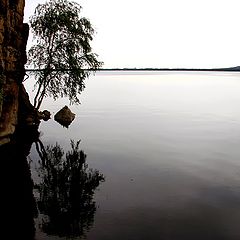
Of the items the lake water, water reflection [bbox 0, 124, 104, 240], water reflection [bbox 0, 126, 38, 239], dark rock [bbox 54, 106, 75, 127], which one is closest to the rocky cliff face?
water reflection [bbox 0, 126, 38, 239]

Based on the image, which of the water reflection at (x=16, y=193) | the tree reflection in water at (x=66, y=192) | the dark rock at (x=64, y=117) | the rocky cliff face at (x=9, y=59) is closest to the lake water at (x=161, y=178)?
the tree reflection in water at (x=66, y=192)

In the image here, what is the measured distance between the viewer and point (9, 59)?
35.9 m

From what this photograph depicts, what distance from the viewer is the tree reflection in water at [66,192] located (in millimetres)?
19191

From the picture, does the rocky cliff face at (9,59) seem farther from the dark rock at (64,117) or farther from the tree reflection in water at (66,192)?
the dark rock at (64,117)

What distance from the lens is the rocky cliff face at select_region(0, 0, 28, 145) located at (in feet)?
111

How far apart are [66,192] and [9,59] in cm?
1877

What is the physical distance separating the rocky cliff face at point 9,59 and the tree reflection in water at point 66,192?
5.25m

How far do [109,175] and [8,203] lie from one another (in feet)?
31.1

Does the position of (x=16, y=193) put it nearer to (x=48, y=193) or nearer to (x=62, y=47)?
(x=48, y=193)

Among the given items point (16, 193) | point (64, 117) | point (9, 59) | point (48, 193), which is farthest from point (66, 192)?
point (64, 117)

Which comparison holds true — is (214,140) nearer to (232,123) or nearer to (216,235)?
Result: (232,123)

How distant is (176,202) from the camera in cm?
2262

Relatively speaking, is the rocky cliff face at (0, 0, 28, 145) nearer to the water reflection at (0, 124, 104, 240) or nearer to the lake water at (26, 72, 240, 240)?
the water reflection at (0, 124, 104, 240)

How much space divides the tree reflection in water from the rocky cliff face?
525 cm
